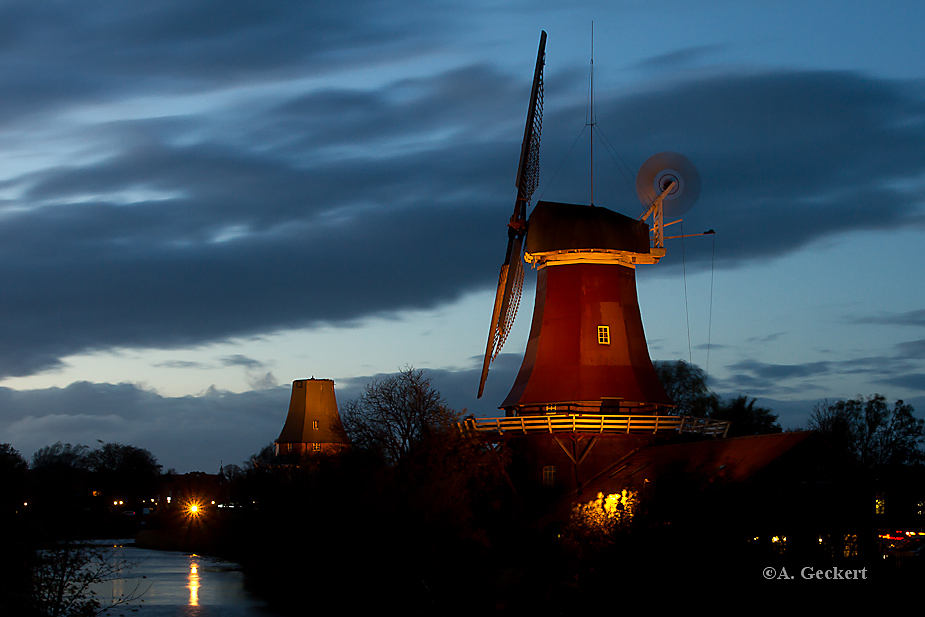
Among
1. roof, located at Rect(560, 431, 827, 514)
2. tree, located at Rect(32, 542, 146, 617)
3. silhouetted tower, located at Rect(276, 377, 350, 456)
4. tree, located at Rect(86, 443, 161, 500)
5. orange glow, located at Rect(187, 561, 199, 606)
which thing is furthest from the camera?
tree, located at Rect(86, 443, 161, 500)

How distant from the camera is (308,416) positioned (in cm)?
6391

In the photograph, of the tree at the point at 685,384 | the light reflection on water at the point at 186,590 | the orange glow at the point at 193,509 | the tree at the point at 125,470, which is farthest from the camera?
the tree at the point at 125,470

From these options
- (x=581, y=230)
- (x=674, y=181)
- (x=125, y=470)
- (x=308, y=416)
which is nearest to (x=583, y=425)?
(x=581, y=230)

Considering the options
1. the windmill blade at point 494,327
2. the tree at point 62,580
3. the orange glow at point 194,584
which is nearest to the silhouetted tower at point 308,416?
the orange glow at point 194,584

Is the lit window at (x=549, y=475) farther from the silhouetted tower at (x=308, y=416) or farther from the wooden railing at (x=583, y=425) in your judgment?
the silhouetted tower at (x=308, y=416)

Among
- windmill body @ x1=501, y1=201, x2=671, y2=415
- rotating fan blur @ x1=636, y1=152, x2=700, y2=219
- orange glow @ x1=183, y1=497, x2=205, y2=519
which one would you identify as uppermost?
rotating fan blur @ x1=636, y1=152, x2=700, y2=219

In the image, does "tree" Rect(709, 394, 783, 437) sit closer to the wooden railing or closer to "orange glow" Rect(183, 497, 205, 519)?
the wooden railing

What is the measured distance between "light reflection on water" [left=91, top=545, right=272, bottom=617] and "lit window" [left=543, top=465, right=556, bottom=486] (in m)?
10.2

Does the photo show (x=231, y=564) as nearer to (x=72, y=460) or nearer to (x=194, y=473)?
(x=72, y=460)

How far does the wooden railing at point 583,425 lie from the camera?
98.3ft

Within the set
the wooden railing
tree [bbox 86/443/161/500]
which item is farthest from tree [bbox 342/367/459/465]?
tree [bbox 86/443/161/500]

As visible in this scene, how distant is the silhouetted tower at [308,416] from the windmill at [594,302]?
32.4m

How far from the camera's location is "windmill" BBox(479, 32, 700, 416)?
30969mm

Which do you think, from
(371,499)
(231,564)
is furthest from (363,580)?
(231,564)
